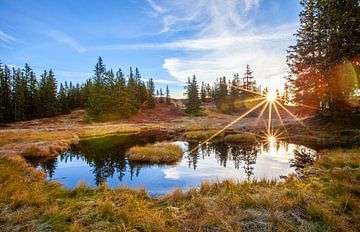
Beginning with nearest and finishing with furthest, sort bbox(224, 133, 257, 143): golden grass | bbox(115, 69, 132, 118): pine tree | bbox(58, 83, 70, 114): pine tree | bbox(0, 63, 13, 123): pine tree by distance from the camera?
bbox(224, 133, 257, 143): golden grass → bbox(0, 63, 13, 123): pine tree → bbox(115, 69, 132, 118): pine tree → bbox(58, 83, 70, 114): pine tree

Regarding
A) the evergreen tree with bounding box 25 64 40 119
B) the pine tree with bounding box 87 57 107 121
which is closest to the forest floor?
the pine tree with bounding box 87 57 107 121

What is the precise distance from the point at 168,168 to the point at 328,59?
1991cm

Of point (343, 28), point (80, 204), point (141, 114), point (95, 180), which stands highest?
point (343, 28)

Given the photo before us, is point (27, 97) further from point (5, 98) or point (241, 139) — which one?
point (241, 139)

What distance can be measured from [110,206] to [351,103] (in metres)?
28.2

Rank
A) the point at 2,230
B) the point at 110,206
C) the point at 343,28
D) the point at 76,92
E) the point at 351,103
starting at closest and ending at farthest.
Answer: the point at 2,230, the point at 110,206, the point at 343,28, the point at 351,103, the point at 76,92

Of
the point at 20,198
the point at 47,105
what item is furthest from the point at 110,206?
the point at 47,105

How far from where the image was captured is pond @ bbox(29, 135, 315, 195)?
42.3 feet

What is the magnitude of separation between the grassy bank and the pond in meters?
2.98

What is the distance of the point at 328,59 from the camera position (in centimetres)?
2303

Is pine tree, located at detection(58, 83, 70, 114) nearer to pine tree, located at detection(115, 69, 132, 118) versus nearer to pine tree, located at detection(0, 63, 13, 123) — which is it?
pine tree, located at detection(0, 63, 13, 123)

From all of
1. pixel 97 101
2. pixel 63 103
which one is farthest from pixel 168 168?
pixel 63 103

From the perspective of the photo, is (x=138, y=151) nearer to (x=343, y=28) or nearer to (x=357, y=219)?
(x=357, y=219)

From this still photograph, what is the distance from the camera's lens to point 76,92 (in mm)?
79812
